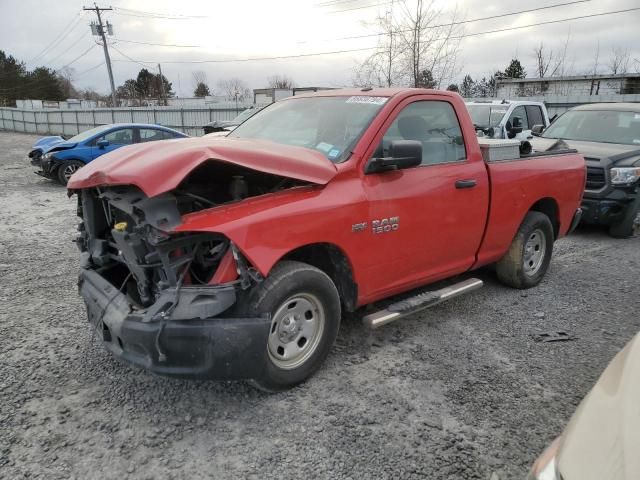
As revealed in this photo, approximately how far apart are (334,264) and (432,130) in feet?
4.98

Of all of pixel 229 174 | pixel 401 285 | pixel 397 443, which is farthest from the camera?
pixel 401 285

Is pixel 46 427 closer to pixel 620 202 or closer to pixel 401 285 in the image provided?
pixel 401 285

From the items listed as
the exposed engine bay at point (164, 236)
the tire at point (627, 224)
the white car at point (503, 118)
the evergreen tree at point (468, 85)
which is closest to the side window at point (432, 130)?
the exposed engine bay at point (164, 236)

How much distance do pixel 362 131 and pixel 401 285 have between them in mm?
1260

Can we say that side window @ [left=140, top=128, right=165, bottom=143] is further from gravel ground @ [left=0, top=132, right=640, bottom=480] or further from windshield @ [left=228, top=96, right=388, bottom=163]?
windshield @ [left=228, top=96, right=388, bottom=163]

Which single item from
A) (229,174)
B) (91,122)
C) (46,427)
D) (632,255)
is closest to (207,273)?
(229,174)

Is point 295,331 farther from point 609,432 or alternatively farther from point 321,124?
point 609,432

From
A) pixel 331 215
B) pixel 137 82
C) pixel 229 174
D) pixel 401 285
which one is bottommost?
pixel 401 285

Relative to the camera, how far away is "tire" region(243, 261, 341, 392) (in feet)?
9.78

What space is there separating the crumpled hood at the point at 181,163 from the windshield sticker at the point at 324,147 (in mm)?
101

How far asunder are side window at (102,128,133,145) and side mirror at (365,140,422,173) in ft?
35.7

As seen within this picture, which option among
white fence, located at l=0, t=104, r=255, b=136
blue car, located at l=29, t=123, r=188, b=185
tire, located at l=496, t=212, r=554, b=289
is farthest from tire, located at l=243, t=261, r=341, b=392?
white fence, located at l=0, t=104, r=255, b=136

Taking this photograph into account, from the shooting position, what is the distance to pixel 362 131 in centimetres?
362

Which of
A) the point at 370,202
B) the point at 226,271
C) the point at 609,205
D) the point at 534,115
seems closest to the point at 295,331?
the point at 226,271
